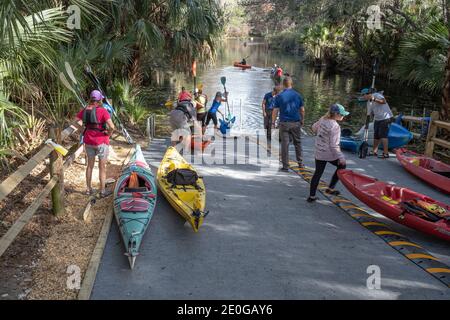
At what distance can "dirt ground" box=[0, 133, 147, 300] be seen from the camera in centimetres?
461

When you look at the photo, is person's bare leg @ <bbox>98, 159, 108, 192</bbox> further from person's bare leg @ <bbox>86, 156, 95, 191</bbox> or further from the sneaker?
the sneaker

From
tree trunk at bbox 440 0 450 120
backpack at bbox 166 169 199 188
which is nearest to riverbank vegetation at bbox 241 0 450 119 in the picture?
tree trunk at bbox 440 0 450 120

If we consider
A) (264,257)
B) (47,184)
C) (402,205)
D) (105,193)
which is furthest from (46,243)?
(402,205)

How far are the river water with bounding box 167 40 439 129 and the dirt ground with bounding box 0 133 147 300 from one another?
10.8 m

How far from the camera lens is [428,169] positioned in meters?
9.27

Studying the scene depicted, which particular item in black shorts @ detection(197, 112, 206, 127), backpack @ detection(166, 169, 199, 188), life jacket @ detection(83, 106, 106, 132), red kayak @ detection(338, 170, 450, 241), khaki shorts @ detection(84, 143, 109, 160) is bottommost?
red kayak @ detection(338, 170, 450, 241)

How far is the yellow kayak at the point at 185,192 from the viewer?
597 centimetres

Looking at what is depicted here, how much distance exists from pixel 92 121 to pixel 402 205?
5013mm

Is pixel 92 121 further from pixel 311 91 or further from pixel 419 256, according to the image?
pixel 311 91

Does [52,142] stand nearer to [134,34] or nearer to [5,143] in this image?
[5,143]

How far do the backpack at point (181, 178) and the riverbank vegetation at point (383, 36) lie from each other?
8.06 metres

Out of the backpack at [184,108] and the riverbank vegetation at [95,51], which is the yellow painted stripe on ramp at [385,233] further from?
the riverbank vegetation at [95,51]
